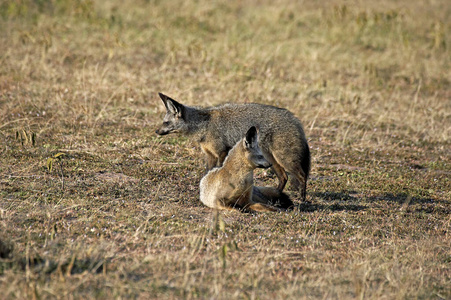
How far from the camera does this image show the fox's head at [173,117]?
860 centimetres

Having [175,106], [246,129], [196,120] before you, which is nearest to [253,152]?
[246,129]

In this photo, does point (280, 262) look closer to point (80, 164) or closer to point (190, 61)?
point (80, 164)

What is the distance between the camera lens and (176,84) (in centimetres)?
1271

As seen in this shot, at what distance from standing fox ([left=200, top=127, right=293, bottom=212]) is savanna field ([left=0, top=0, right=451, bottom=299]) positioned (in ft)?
0.69

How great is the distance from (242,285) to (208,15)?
14.3 metres

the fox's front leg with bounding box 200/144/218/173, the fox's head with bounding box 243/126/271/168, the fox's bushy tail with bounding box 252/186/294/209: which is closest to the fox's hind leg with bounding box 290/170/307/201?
the fox's bushy tail with bounding box 252/186/294/209

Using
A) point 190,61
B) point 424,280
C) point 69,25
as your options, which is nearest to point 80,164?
A: point 424,280

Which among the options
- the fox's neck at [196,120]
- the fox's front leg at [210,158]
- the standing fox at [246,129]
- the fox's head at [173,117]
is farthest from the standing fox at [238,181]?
the fox's head at [173,117]

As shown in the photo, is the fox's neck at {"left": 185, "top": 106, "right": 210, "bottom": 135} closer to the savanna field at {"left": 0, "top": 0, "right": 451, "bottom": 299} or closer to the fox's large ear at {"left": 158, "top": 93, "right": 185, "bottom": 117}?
the fox's large ear at {"left": 158, "top": 93, "right": 185, "bottom": 117}

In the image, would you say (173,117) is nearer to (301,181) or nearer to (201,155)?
(201,155)

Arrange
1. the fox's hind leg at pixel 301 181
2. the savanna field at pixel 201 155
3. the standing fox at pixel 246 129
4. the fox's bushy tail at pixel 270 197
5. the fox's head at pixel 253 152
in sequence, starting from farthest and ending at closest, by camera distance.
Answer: the standing fox at pixel 246 129 < the fox's hind leg at pixel 301 181 < the fox's bushy tail at pixel 270 197 < the fox's head at pixel 253 152 < the savanna field at pixel 201 155

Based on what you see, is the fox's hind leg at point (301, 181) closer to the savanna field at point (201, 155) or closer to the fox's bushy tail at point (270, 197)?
the savanna field at point (201, 155)

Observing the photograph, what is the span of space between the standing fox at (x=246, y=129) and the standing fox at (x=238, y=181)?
2.15 feet

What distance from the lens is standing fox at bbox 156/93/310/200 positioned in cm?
798
